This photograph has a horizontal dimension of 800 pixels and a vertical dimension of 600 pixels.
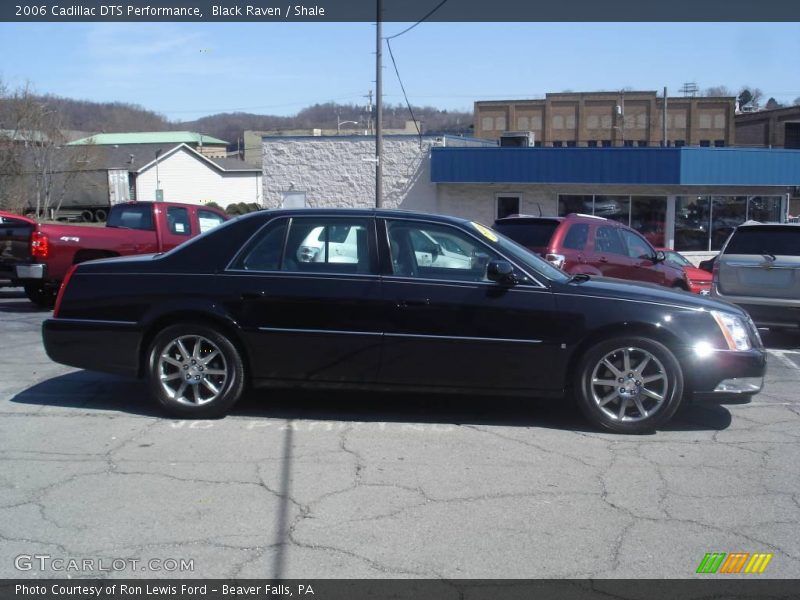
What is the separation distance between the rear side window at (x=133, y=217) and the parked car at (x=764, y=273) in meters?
9.06

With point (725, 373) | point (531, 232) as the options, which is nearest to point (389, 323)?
point (725, 373)

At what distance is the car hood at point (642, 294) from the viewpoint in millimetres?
6359

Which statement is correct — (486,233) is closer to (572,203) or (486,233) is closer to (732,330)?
(732,330)

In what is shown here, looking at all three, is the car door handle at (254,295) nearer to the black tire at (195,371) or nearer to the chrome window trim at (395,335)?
the chrome window trim at (395,335)

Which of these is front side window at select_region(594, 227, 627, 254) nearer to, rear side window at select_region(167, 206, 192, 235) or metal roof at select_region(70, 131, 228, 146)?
rear side window at select_region(167, 206, 192, 235)

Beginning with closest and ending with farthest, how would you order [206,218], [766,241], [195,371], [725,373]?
[725,373]
[195,371]
[766,241]
[206,218]

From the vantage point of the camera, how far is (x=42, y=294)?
1373 cm

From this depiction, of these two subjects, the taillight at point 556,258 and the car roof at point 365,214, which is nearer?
the car roof at point 365,214

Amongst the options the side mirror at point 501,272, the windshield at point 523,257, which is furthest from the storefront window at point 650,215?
the side mirror at point 501,272

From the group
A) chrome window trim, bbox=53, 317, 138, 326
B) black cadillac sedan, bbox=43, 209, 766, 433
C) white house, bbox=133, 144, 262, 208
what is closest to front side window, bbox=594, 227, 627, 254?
black cadillac sedan, bbox=43, 209, 766, 433

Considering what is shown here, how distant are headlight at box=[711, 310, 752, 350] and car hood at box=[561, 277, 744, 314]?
0.26 feet
